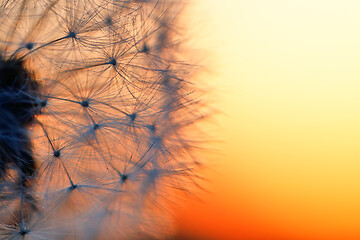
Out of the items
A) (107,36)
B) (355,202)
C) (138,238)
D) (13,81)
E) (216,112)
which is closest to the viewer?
(13,81)

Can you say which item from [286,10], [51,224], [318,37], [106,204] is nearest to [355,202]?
[318,37]

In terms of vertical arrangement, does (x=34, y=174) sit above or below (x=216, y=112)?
below

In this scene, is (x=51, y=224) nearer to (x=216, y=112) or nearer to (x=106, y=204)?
(x=106, y=204)

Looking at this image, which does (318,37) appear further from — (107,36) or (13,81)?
(13,81)

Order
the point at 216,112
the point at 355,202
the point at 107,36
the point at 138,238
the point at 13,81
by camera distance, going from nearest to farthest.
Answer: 1. the point at 13,81
2. the point at 107,36
3. the point at 138,238
4. the point at 216,112
5. the point at 355,202

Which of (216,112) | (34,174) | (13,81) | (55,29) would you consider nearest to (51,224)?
(34,174)

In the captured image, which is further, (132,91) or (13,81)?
(132,91)

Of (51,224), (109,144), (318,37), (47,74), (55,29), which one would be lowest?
(51,224)
